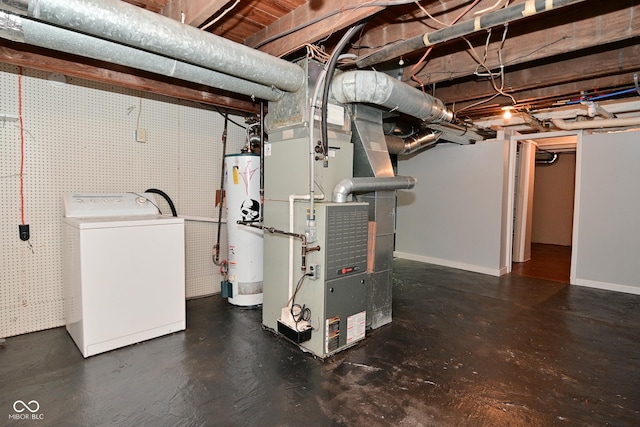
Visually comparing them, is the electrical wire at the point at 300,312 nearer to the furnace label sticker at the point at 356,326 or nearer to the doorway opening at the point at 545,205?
the furnace label sticker at the point at 356,326

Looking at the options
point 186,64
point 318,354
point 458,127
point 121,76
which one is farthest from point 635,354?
point 121,76

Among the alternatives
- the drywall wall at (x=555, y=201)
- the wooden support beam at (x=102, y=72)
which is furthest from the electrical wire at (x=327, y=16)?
the drywall wall at (x=555, y=201)

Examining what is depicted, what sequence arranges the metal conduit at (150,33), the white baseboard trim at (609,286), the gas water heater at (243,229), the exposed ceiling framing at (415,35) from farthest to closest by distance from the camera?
the white baseboard trim at (609,286)
the gas water heater at (243,229)
the exposed ceiling framing at (415,35)
the metal conduit at (150,33)

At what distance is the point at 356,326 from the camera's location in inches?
103

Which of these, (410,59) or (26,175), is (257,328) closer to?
(26,175)

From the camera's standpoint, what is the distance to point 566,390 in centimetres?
206

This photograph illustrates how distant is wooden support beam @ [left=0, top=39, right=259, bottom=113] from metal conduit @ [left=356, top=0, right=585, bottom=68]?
1557mm

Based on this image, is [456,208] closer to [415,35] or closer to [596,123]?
[596,123]

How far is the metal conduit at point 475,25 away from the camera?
1.58 metres

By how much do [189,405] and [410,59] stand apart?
3246 millimetres

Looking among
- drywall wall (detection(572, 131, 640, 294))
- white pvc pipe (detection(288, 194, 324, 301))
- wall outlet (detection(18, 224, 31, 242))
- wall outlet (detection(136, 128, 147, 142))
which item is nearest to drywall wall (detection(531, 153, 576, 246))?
drywall wall (detection(572, 131, 640, 294))

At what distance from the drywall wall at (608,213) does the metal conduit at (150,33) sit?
4.46 meters

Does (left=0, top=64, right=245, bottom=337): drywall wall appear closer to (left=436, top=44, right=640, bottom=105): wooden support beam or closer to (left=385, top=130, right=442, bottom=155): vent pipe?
(left=385, top=130, right=442, bottom=155): vent pipe

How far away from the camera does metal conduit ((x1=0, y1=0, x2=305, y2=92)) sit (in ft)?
4.81
